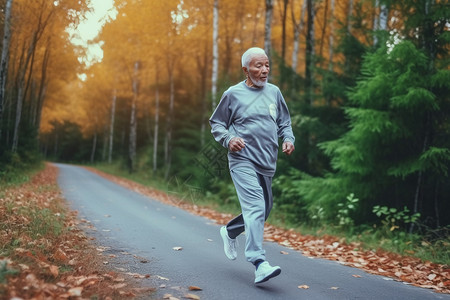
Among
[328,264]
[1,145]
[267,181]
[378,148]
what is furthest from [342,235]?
[1,145]

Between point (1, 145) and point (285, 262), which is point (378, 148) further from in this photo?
point (1, 145)

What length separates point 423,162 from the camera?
266 inches

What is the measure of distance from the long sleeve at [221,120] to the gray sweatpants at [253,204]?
0.39 meters

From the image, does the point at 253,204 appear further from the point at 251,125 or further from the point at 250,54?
the point at 250,54

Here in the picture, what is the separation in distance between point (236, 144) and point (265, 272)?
1203 mm

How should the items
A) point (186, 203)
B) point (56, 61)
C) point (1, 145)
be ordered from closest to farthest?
point (186, 203) → point (1, 145) → point (56, 61)

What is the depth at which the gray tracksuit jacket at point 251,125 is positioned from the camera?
155 inches

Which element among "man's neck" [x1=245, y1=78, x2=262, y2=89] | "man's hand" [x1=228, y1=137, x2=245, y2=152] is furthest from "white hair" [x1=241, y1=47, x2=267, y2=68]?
"man's hand" [x1=228, y1=137, x2=245, y2=152]

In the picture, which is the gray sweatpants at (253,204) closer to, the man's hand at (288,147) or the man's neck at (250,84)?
the man's hand at (288,147)

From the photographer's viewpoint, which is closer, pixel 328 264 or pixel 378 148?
pixel 328 264

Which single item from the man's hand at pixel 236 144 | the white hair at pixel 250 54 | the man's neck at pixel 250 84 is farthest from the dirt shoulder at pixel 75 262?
the white hair at pixel 250 54

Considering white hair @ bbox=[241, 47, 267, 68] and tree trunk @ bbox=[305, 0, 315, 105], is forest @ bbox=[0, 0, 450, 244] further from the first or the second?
white hair @ bbox=[241, 47, 267, 68]

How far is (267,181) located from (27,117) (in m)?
23.4

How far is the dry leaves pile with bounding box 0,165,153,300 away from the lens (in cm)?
280
